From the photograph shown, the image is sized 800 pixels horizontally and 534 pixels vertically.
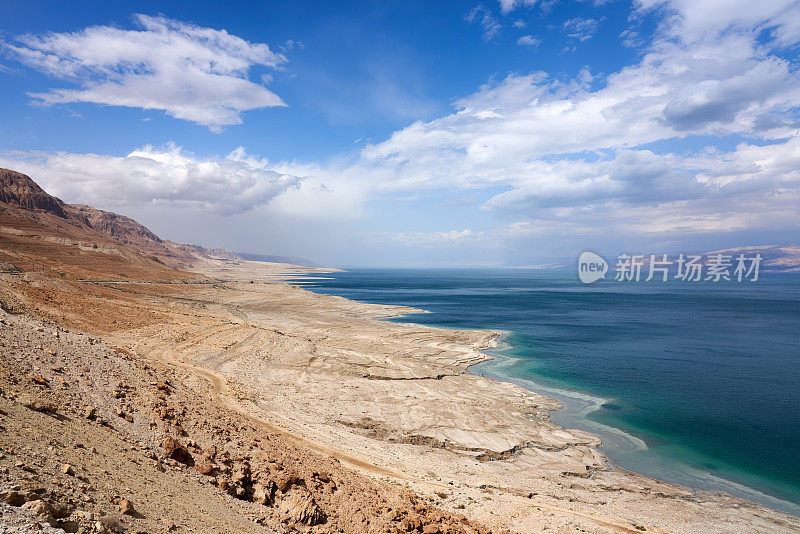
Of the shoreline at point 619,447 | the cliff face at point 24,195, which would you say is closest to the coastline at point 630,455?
the shoreline at point 619,447

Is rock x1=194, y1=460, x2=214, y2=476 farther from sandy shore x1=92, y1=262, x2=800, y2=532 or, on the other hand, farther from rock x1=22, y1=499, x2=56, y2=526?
sandy shore x1=92, y1=262, x2=800, y2=532

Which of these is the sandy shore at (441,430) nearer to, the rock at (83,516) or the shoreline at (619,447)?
the shoreline at (619,447)

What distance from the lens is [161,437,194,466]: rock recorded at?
12.7m

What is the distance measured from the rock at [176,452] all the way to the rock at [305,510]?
3802 mm

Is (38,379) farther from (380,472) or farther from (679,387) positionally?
(679,387)

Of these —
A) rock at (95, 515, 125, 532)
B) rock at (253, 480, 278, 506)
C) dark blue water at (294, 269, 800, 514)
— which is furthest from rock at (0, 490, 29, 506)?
dark blue water at (294, 269, 800, 514)

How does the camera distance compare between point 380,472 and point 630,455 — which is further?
point 630,455

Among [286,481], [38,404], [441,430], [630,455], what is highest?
[38,404]

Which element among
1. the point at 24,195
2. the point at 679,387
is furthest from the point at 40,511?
the point at 24,195

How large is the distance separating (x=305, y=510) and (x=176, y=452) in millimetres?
4822

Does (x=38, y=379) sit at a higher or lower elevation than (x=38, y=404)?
lower

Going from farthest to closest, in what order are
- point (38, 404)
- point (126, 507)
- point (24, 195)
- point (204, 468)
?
point (24, 195) < point (204, 468) < point (38, 404) < point (126, 507)

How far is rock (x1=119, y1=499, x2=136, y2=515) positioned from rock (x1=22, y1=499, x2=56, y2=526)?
1.55 metres

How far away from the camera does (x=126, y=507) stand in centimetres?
805
